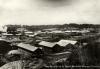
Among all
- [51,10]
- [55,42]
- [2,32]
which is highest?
[51,10]

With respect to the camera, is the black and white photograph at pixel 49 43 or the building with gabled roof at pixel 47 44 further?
the building with gabled roof at pixel 47 44

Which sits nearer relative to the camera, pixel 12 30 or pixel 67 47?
pixel 67 47

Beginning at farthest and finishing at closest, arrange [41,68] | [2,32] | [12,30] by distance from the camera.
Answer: [12,30], [2,32], [41,68]

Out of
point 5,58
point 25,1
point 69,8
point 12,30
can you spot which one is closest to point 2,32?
point 12,30

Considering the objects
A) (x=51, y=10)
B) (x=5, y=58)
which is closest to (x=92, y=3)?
(x=51, y=10)

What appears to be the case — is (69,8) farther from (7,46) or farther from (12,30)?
(12,30)

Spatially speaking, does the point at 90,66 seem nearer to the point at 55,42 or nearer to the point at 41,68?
the point at 41,68

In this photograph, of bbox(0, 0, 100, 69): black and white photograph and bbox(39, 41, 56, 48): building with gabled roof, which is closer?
bbox(0, 0, 100, 69): black and white photograph

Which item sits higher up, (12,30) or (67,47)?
(12,30)

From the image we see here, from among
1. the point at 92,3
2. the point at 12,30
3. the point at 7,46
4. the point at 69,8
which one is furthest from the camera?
the point at 12,30
